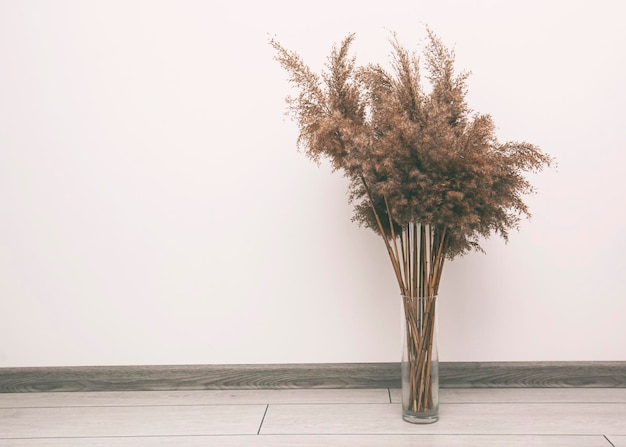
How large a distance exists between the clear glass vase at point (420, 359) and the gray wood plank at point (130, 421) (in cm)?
40

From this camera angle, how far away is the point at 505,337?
6.06 feet

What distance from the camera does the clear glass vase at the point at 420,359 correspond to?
1560 mm

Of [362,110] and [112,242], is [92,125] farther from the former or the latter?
[362,110]

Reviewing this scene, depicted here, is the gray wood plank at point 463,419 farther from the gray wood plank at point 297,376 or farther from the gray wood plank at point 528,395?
the gray wood plank at point 297,376

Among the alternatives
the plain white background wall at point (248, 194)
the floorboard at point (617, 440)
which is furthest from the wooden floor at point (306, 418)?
the plain white background wall at point (248, 194)

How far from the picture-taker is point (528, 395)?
1.77 metres

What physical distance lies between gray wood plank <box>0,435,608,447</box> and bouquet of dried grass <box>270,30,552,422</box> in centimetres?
14

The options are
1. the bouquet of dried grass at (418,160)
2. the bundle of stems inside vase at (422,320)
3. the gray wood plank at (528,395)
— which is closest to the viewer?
the bouquet of dried grass at (418,160)

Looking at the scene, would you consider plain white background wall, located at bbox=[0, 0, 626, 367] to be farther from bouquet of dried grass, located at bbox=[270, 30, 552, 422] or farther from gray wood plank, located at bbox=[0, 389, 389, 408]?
bouquet of dried grass, located at bbox=[270, 30, 552, 422]

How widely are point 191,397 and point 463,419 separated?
77 centimetres

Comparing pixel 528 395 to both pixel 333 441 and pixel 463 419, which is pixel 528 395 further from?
pixel 333 441

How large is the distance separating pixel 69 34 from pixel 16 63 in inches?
7.2

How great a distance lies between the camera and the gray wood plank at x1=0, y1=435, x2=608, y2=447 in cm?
144

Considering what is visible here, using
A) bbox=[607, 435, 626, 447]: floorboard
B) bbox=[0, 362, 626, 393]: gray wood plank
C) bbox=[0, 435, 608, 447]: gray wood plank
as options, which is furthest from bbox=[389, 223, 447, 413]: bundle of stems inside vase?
bbox=[607, 435, 626, 447]: floorboard
